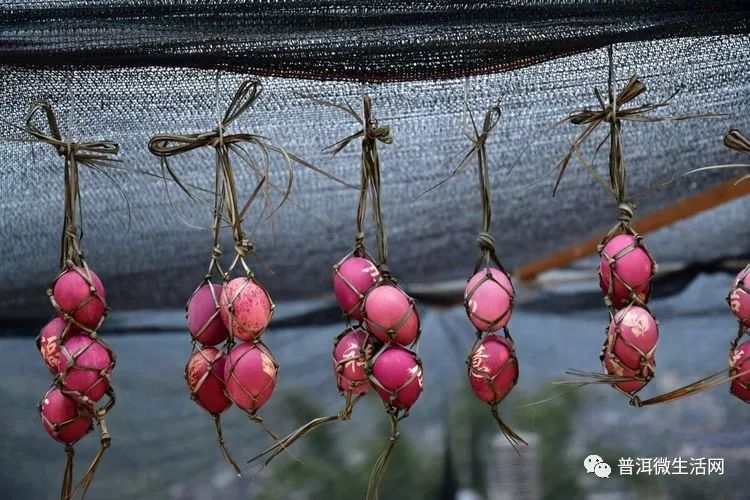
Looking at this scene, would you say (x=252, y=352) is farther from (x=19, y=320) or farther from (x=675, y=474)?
(x=675, y=474)

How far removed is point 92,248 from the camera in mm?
1898

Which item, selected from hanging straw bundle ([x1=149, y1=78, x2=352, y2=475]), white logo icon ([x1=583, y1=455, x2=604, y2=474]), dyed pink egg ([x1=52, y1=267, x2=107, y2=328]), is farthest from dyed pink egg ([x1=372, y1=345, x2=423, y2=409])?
white logo icon ([x1=583, y1=455, x2=604, y2=474])

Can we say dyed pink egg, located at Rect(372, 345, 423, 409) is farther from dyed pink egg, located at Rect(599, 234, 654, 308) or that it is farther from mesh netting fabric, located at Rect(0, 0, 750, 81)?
mesh netting fabric, located at Rect(0, 0, 750, 81)

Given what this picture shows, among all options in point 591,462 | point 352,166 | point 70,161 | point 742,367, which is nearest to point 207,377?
point 70,161

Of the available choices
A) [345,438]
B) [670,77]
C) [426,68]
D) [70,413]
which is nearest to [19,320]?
[345,438]

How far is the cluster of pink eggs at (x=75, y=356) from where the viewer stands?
0.99 meters

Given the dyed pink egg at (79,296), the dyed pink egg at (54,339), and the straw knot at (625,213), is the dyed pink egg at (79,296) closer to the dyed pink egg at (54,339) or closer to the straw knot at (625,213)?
the dyed pink egg at (54,339)

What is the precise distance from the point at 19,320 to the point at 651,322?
5.54ft

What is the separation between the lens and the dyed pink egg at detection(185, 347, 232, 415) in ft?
3.34

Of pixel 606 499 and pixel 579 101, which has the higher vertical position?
pixel 579 101

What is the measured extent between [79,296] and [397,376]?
0.37 m

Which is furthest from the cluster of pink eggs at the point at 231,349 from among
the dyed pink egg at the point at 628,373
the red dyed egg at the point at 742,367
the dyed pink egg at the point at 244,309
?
the red dyed egg at the point at 742,367

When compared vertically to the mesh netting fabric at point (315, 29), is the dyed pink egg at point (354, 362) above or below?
below

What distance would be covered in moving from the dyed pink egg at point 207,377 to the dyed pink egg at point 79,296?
0.41 feet
